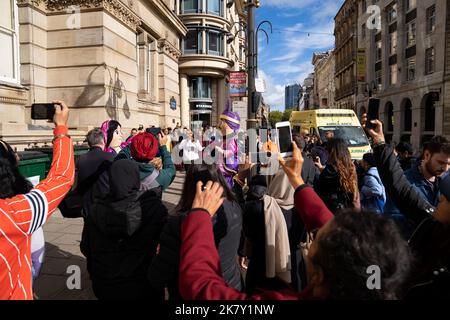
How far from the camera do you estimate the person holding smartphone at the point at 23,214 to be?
1.48m

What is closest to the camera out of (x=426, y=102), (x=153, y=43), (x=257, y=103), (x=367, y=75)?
(x=257, y=103)

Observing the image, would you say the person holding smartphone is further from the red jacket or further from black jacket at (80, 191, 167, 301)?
the red jacket

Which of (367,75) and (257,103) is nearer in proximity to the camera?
(257,103)

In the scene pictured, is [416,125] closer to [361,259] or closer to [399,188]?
[399,188]

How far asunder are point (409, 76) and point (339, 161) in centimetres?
3156

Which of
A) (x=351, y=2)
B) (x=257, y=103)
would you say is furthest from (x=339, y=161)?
(x=351, y=2)

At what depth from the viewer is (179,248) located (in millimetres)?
1920

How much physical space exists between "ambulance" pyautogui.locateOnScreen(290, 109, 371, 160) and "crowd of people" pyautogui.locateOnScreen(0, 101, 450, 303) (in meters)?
9.39

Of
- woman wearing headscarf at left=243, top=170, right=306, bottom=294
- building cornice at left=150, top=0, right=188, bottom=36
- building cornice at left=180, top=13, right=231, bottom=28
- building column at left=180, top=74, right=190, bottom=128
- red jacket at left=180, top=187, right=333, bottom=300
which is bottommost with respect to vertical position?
woman wearing headscarf at left=243, top=170, right=306, bottom=294

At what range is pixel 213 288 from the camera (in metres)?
1.26

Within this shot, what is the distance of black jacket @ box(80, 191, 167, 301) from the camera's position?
232 cm

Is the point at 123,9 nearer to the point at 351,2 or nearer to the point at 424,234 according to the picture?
the point at 424,234

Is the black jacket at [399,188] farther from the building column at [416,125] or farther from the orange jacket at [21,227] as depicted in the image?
the building column at [416,125]

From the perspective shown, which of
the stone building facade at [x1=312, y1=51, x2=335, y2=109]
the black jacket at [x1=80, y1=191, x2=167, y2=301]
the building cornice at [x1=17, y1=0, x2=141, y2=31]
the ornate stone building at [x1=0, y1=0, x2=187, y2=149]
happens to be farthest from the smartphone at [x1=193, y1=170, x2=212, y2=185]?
the stone building facade at [x1=312, y1=51, x2=335, y2=109]
